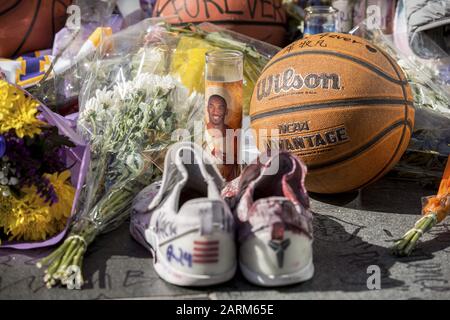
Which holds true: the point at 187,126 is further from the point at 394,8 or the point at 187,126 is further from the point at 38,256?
the point at 394,8

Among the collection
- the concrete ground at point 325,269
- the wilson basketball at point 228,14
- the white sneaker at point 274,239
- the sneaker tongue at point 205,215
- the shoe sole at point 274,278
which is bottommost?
the concrete ground at point 325,269

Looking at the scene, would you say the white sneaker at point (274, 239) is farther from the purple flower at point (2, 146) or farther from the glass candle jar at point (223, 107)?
the purple flower at point (2, 146)

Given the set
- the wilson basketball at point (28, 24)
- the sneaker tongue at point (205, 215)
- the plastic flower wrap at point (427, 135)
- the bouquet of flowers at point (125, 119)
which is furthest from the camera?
the wilson basketball at point (28, 24)

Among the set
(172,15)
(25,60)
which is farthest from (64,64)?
(172,15)

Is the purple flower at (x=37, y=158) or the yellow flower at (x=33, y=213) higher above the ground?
the purple flower at (x=37, y=158)

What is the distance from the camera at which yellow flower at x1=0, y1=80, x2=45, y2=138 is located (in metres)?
2.32

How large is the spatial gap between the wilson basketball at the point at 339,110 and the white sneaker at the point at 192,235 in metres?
0.63

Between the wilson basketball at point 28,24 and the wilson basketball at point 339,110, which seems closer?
the wilson basketball at point 339,110

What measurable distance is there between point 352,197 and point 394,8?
184 cm

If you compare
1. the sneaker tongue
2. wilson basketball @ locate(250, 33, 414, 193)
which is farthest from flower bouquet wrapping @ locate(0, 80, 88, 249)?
wilson basketball @ locate(250, 33, 414, 193)

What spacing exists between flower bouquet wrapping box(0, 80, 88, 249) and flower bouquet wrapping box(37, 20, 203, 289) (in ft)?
0.31

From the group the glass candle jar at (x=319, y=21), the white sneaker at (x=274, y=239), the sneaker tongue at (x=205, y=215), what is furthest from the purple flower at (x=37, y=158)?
the glass candle jar at (x=319, y=21)

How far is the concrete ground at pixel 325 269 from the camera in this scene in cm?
209

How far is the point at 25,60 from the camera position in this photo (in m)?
3.88
